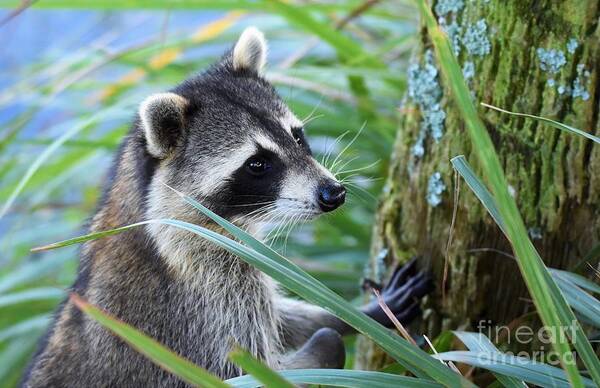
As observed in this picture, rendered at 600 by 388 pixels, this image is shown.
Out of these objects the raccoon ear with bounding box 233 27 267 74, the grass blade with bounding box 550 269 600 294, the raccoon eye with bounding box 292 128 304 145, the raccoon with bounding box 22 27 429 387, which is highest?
the raccoon ear with bounding box 233 27 267 74

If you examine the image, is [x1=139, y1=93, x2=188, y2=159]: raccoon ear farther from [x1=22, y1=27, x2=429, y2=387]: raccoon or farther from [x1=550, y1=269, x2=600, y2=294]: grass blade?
[x1=550, y1=269, x2=600, y2=294]: grass blade

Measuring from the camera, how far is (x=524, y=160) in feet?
12.4

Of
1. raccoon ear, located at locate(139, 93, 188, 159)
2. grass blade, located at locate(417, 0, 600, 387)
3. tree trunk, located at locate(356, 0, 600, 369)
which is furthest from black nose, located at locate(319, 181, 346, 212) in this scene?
grass blade, located at locate(417, 0, 600, 387)

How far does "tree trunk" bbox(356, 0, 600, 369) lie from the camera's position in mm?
3605

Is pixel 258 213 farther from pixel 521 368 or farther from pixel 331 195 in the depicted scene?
pixel 521 368

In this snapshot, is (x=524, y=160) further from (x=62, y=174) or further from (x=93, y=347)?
(x=62, y=174)

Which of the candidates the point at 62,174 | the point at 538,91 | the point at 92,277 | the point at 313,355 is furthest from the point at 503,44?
the point at 62,174

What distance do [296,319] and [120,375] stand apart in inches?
43.0

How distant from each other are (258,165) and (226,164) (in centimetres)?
15

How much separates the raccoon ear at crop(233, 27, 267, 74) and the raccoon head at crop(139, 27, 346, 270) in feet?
1.28

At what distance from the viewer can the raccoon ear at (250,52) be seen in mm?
4512

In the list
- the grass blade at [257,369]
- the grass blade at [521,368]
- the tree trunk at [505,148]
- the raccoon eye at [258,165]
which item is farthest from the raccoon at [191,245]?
the grass blade at [257,369]

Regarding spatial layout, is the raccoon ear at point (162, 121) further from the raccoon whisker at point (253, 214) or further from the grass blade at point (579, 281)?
the grass blade at point (579, 281)

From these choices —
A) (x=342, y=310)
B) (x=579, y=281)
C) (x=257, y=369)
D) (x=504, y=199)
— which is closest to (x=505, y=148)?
(x=579, y=281)
